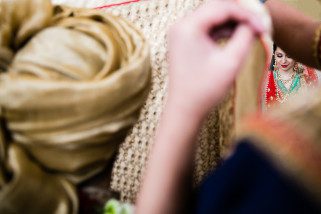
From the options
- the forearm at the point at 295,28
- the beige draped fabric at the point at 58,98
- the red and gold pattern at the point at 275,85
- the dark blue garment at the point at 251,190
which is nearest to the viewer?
the dark blue garment at the point at 251,190

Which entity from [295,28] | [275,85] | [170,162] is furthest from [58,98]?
[275,85]

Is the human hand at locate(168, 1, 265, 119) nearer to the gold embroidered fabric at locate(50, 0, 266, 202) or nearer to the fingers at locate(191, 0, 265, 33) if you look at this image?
the fingers at locate(191, 0, 265, 33)

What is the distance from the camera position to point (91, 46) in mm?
658

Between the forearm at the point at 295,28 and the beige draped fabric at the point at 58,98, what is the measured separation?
39cm

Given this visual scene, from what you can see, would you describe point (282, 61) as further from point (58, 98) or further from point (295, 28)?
point (58, 98)

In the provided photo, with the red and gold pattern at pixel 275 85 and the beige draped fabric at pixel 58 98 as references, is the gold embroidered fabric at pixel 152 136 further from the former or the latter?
the red and gold pattern at pixel 275 85

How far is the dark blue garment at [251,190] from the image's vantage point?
0.43 metres

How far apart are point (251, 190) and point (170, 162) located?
4.9 inches

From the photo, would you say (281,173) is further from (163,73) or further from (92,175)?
(163,73)

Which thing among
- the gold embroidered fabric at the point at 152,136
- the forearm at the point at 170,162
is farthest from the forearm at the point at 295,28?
the forearm at the point at 170,162

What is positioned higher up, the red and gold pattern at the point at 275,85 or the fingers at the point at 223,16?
the fingers at the point at 223,16

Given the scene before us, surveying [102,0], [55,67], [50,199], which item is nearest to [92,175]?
[50,199]

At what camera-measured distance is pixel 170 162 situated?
533mm

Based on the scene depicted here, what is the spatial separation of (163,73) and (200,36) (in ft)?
1.54
